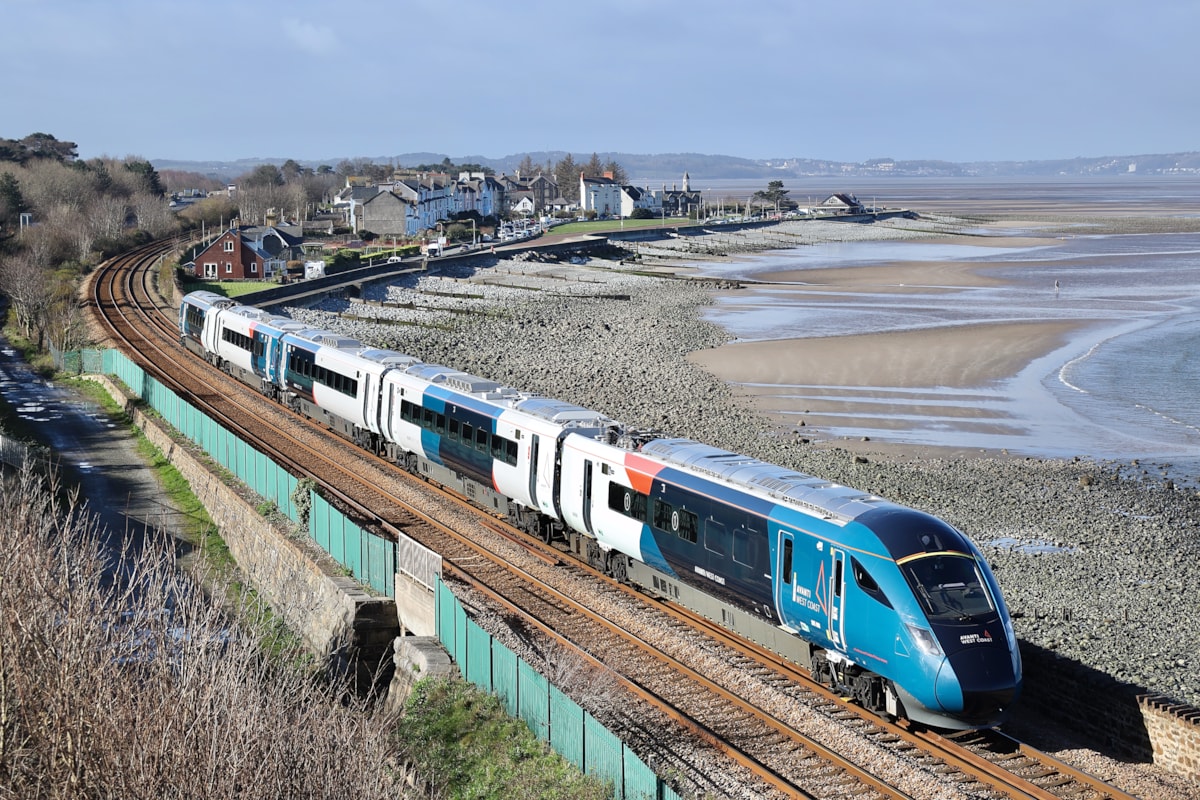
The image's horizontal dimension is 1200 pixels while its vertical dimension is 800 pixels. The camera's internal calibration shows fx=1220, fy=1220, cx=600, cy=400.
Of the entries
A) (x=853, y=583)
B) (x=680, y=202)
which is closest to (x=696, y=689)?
(x=853, y=583)

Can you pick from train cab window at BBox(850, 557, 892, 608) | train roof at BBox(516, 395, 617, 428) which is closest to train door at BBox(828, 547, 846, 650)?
train cab window at BBox(850, 557, 892, 608)

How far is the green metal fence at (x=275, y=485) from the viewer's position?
2152 centimetres

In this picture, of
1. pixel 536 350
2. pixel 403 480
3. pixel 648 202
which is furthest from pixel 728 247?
pixel 403 480

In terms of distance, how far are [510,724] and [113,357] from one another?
3491cm

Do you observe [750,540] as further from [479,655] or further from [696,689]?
[479,655]

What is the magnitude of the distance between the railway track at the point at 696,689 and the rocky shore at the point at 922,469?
2.93 m

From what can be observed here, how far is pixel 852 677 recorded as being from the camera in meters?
15.5

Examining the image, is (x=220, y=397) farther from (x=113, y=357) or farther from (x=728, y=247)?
(x=728, y=247)

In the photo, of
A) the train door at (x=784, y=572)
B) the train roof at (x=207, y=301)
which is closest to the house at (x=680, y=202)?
the train roof at (x=207, y=301)

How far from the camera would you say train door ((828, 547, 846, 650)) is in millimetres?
15125

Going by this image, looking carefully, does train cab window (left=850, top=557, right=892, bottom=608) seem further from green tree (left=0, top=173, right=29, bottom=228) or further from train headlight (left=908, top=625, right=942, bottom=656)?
green tree (left=0, top=173, right=29, bottom=228)

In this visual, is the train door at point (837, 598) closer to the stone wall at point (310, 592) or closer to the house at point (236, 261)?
the stone wall at point (310, 592)

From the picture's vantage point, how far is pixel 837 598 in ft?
49.9

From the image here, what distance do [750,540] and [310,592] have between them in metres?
8.66
